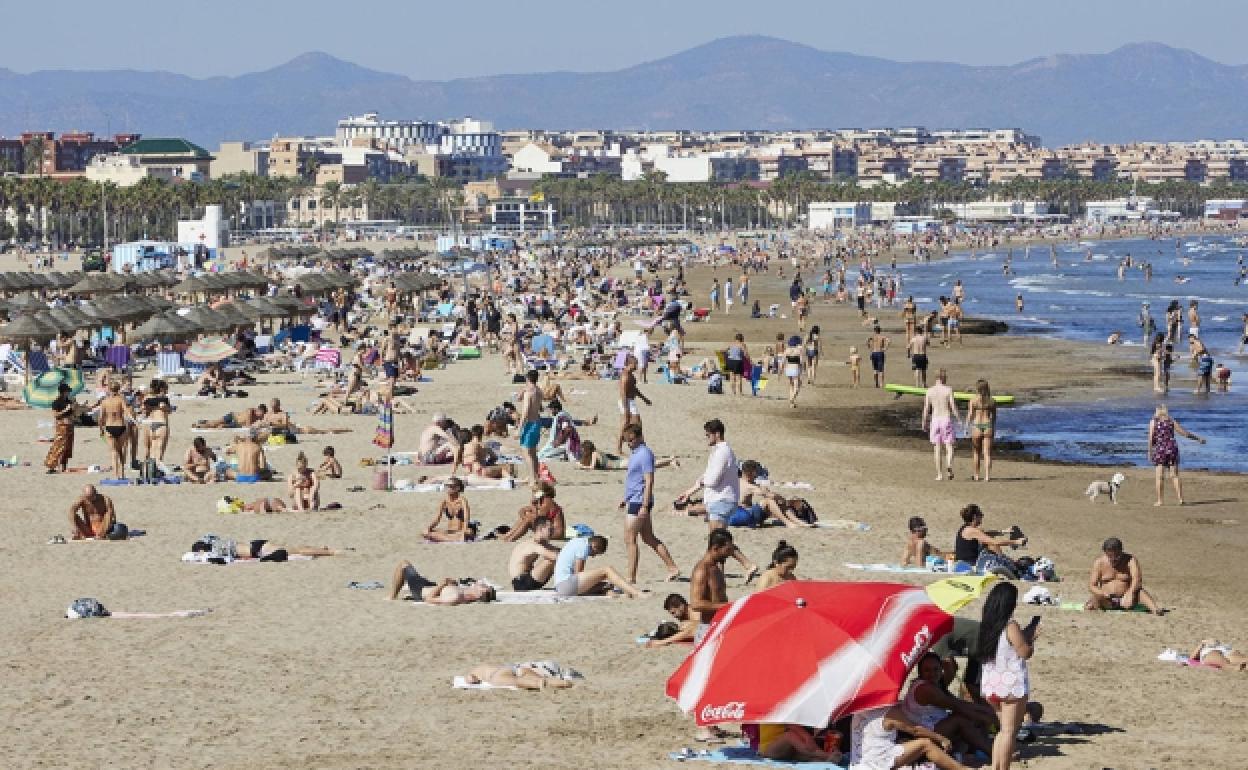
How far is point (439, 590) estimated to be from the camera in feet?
43.9

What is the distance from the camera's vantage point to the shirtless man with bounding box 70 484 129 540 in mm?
16438

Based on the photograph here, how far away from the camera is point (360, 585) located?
14.1 m

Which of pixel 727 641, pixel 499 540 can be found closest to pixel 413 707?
pixel 727 641

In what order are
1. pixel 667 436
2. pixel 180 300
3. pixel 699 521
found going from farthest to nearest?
pixel 180 300 → pixel 667 436 → pixel 699 521

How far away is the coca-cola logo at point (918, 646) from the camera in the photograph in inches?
357

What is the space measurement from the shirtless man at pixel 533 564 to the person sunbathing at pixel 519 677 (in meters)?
2.65

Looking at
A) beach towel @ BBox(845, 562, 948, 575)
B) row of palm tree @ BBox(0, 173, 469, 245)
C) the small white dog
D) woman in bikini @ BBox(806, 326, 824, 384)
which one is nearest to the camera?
beach towel @ BBox(845, 562, 948, 575)

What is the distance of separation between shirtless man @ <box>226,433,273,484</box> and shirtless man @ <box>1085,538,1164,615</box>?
384 inches

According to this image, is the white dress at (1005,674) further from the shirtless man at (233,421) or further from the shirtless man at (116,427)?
the shirtless man at (233,421)

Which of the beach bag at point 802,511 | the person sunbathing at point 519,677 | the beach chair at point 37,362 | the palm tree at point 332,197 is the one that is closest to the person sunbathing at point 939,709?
the person sunbathing at point 519,677

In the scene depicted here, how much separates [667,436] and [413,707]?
14.3m

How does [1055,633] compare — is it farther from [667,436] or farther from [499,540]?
[667,436]

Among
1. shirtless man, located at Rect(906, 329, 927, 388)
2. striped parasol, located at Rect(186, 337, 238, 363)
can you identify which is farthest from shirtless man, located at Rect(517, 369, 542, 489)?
shirtless man, located at Rect(906, 329, 927, 388)

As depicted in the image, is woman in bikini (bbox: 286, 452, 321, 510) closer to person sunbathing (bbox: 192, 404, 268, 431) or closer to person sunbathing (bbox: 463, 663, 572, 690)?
person sunbathing (bbox: 192, 404, 268, 431)
